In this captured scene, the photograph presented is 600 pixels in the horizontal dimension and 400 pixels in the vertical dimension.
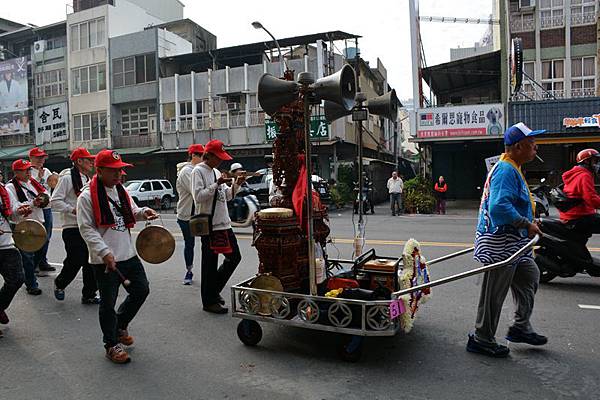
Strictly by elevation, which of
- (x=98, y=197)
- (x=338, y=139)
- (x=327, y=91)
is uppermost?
(x=338, y=139)

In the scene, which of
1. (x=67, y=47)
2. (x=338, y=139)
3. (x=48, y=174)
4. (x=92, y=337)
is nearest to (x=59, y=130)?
(x=67, y=47)

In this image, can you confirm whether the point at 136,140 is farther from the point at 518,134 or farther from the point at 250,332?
the point at 518,134

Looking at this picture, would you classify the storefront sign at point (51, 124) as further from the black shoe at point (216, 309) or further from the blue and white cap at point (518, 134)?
the blue and white cap at point (518, 134)

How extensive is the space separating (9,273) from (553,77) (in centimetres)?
2074

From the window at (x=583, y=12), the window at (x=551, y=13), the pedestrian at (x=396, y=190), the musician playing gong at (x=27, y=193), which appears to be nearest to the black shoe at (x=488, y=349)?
the musician playing gong at (x=27, y=193)

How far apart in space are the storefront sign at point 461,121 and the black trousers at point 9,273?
17.5 m

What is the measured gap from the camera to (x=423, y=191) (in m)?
19.8

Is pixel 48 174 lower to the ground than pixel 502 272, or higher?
higher

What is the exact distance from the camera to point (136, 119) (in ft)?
107

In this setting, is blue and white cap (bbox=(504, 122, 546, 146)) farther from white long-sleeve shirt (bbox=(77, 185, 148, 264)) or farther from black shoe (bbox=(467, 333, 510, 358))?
white long-sleeve shirt (bbox=(77, 185, 148, 264))

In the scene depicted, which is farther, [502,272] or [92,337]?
[92,337]

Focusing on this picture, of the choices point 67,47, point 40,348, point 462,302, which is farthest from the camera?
point 67,47

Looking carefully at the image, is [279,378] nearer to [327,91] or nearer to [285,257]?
[285,257]

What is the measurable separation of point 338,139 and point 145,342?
21383mm
